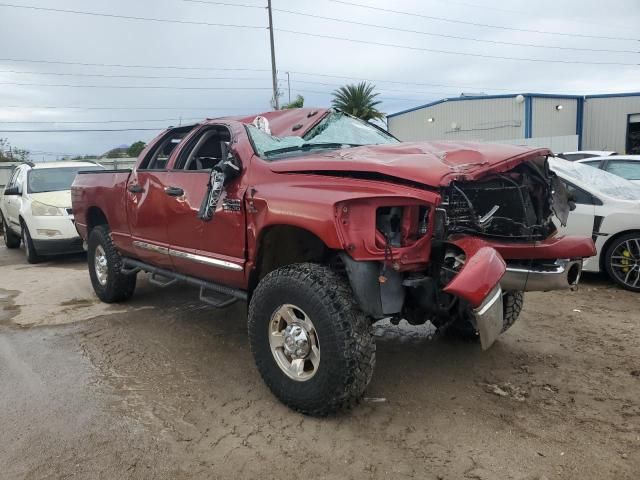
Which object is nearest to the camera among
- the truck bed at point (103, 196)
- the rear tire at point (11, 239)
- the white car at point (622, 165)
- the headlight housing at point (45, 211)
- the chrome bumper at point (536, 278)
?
the chrome bumper at point (536, 278)

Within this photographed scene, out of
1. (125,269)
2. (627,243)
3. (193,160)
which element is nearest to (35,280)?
(125,269)

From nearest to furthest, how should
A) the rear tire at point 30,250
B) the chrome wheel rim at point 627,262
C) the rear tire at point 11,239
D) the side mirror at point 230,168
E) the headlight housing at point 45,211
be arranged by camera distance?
the side mirror at point 230,168 < the chrome wheel rim at point 627,262 < the headlight housing at point 45,211 < the rear tire at point 30,250 < the rear tire at point 11,239

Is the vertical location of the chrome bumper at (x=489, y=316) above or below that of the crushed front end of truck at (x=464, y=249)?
below

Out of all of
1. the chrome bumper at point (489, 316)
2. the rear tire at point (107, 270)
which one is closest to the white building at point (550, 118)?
the rear tire at point (107, 270)

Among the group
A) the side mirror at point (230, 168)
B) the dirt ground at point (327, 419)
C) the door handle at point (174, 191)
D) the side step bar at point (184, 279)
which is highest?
the side mirror at point (230, 168)

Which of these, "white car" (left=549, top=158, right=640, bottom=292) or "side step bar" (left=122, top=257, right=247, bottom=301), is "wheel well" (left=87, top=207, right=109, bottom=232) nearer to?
"side step bar" (left=122, top=257, right=247, bottom=301)

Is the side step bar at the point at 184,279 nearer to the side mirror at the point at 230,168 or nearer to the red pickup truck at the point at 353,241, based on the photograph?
the red pickup truck at the point at 353,241

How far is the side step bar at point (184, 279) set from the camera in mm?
4156

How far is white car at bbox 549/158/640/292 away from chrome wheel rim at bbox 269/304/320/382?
158 inches

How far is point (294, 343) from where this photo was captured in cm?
338

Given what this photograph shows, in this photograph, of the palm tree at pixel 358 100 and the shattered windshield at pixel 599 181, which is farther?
the palm tree at pixel 358 100

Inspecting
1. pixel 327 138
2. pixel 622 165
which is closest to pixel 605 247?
pixel 622 165

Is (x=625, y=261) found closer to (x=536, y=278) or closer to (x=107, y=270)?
(x=536, y=278)

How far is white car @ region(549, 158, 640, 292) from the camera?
20.2ft
